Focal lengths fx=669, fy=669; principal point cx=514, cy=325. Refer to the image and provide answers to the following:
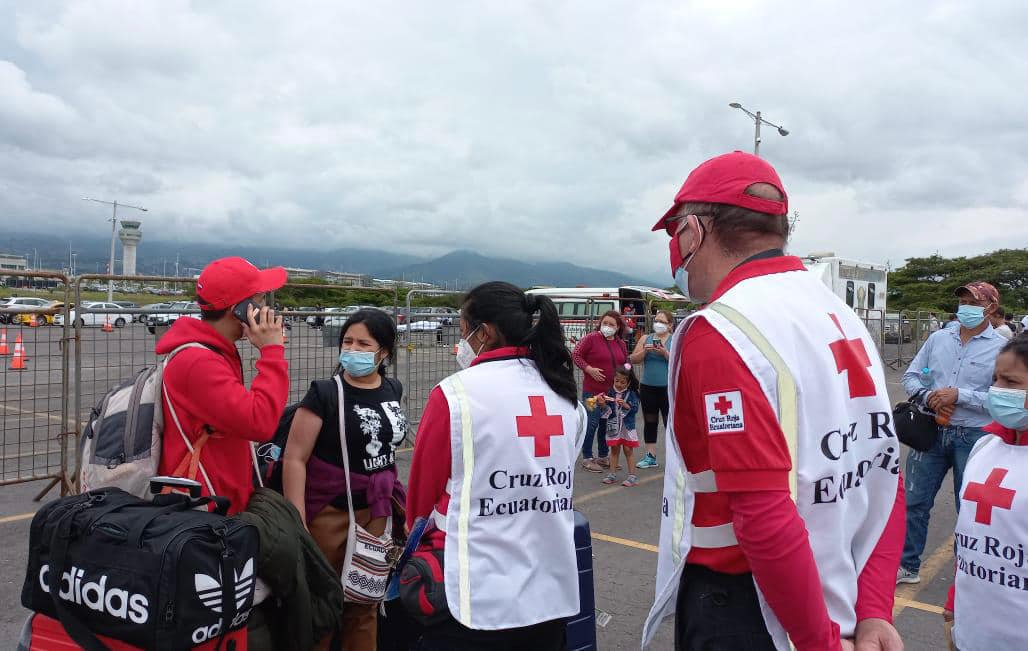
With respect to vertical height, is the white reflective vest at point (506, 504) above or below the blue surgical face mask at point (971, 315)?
below

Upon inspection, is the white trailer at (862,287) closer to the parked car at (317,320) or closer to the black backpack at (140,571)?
the parked car at (317,320)

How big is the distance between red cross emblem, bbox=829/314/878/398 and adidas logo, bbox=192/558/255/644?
1.75 m

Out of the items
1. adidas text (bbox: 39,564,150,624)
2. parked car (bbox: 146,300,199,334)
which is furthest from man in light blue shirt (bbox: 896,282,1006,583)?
parked car (bbox: 146,300,199,334)

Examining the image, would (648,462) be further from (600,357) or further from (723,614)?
(723,614)

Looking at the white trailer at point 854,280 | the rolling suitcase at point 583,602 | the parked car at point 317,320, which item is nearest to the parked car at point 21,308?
the parked car at point 317,320

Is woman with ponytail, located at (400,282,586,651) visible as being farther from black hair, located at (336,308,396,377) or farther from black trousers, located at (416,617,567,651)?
black hair, located at (336,308,396,377)

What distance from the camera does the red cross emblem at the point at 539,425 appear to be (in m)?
2.25

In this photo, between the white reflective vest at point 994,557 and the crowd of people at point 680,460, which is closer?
the crowd of people at point 680,460

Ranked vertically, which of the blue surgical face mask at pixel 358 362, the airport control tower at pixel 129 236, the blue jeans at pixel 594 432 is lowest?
the blue jeans at pixel 594 432

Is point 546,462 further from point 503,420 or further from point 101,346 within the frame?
point 101,346

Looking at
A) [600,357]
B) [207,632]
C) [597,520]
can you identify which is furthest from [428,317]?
[207,632]

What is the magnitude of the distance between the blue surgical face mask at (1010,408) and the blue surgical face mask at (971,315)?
2.21 metres

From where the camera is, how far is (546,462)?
229 cm

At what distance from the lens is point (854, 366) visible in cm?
155
